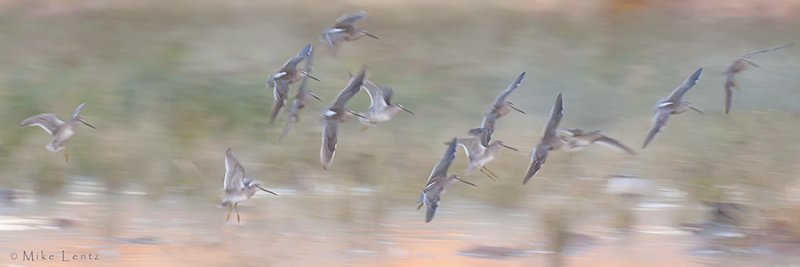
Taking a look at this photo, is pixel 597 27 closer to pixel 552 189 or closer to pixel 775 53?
pixel 775 53

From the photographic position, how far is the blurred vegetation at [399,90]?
22.9 feet

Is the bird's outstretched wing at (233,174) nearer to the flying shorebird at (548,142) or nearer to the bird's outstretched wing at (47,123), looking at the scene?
the bird's outstretched wing at (47,123)

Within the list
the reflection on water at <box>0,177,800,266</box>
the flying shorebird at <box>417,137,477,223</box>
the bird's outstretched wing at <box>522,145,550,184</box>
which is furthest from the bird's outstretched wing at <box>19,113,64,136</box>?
the bird's outstretched wing at <box>522,145,550,184</box>

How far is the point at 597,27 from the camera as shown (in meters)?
8.20

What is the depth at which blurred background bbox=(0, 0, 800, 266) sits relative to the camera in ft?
21.5

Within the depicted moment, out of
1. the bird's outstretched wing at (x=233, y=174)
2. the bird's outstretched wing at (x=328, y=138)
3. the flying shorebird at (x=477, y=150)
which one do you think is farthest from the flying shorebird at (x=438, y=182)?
the bird's outstretched wing at (x=233, y=174)

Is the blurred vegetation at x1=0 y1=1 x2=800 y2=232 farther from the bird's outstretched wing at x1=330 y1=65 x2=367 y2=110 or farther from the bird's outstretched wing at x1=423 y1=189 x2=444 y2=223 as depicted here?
the bird's outstretched wing at x1=330 y1=65 x2=367 y2=110

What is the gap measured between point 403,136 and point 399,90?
519mm

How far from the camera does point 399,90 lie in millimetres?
7758

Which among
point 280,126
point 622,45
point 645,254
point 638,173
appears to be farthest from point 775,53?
point 280,126

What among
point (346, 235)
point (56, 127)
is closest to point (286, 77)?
point (346, 235)

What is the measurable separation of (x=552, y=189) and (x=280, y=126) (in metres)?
1.29

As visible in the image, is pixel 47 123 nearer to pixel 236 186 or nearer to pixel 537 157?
pixel 236 186

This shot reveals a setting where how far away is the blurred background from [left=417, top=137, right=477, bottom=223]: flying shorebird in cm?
29
